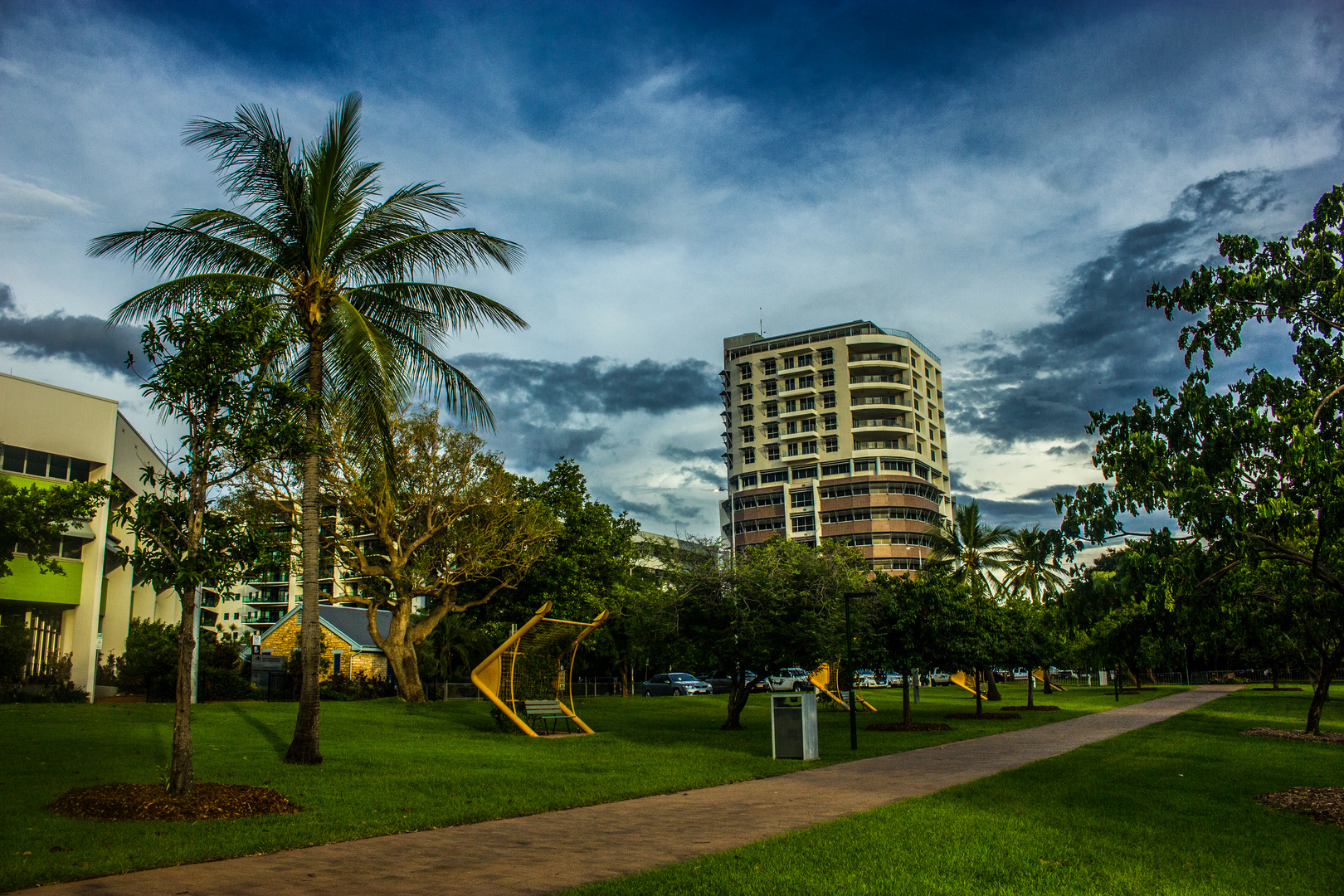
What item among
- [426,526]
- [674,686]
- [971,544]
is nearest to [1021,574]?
[971,544]

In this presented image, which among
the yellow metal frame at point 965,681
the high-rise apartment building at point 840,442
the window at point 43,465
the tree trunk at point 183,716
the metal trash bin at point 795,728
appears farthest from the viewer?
the high-rise apartment building at point 840,442

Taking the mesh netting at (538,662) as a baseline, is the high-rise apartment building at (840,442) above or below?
above

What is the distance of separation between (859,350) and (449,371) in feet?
285

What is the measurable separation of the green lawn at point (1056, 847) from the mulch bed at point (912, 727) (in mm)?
11722

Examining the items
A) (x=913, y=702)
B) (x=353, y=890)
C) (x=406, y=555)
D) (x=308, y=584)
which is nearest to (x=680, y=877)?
(x=353, y=890)

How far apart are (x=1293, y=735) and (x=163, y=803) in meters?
23.4

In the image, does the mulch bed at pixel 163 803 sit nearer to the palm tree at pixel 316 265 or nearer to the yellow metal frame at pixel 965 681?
the palm tree at pixel 316 265

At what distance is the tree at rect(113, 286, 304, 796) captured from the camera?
34.3ft

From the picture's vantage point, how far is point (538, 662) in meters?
24.0

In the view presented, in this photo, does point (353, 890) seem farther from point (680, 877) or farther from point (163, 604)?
point (163, 604)

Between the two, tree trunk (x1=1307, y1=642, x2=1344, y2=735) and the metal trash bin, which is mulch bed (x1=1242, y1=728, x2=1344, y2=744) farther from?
the metal trash bin

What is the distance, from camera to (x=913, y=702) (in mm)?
43375

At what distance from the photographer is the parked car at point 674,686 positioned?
163ft

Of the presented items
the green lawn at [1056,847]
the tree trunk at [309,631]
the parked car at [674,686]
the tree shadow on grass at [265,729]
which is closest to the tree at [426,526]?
the tree shadow on grass at [265,729]
